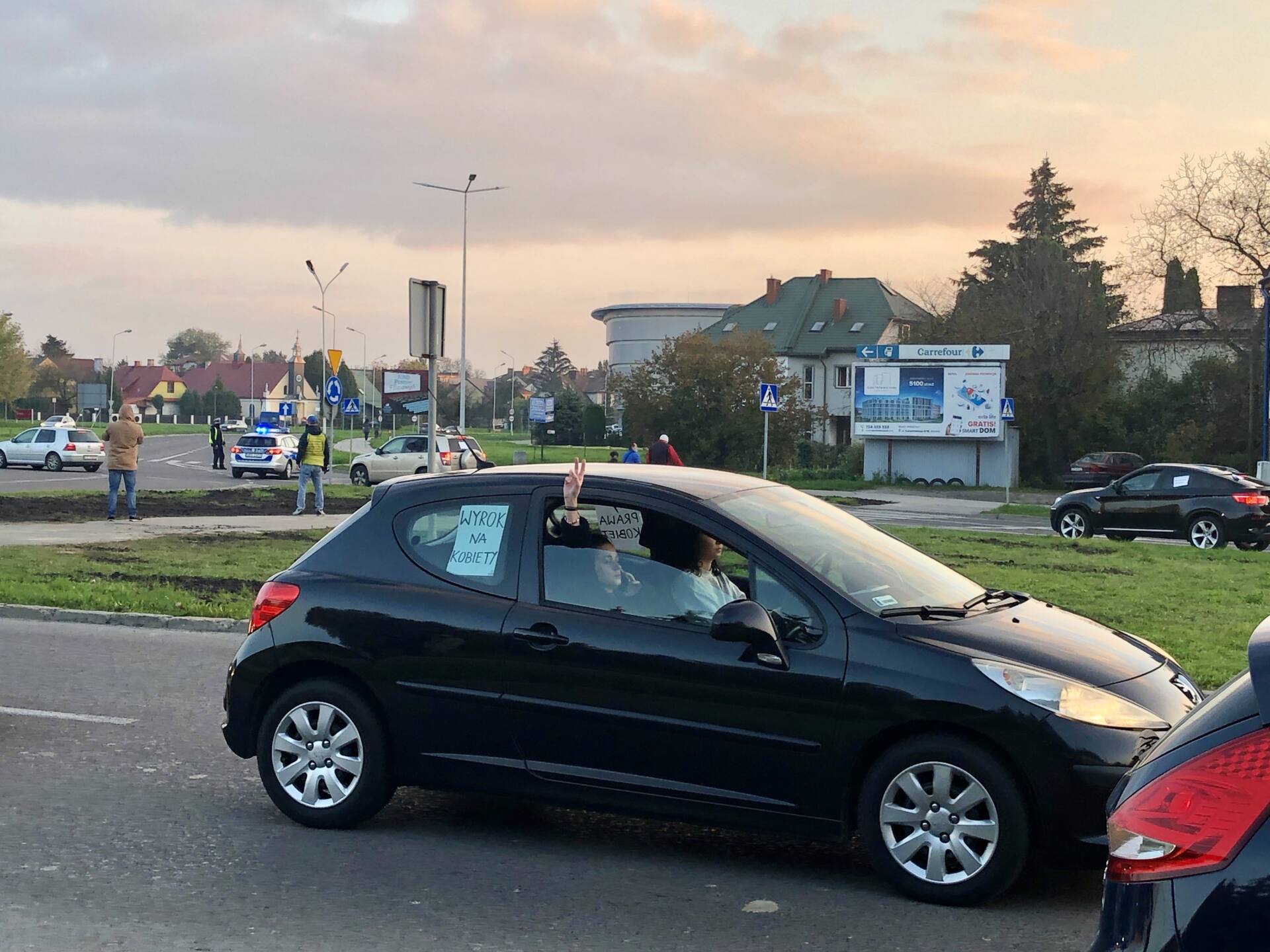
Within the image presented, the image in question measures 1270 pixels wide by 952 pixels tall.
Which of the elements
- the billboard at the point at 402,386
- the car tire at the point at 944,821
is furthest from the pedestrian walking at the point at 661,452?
the billboard at the point at 402,386

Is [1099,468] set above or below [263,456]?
below

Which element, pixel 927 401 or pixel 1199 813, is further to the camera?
pixel 927 401

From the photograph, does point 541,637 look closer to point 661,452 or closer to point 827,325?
point 661,452

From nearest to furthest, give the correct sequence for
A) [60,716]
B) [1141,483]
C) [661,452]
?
[60,716] < [1141,483] < [661,452]

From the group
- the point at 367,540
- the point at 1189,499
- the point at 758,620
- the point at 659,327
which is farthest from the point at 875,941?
the point at 659,327

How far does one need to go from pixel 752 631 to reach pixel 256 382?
17126cm

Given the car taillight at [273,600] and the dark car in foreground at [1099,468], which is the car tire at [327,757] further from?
the dark car in foreground at [1099,468]

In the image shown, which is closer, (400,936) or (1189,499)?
(400,936)

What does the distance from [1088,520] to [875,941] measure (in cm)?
2126

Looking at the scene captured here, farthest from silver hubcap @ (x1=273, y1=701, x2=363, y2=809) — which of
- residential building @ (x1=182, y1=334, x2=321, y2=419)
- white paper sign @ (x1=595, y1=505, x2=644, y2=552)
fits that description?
residential building @ (x1=182, y1=334, x2=321, y2=419)

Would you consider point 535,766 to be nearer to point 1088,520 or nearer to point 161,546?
point 161,546

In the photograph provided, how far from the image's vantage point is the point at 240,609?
Answer: 483 inches

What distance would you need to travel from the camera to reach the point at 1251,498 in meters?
23.0

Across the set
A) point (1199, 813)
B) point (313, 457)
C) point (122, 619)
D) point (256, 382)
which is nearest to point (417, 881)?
point (1199, 813)
